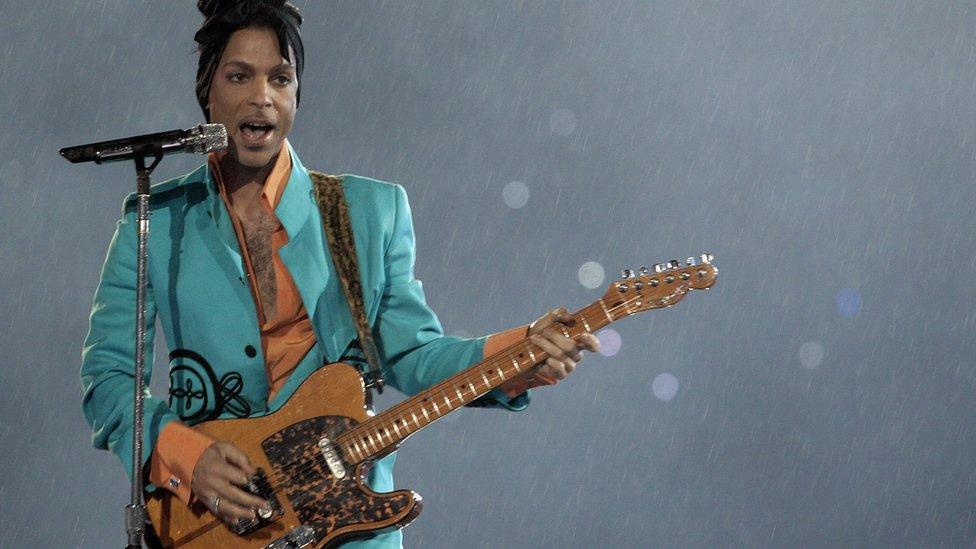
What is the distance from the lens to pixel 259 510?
2.48 meters

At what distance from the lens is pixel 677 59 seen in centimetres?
516

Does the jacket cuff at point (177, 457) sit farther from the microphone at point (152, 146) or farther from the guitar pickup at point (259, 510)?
the microphone at point (152, 146)

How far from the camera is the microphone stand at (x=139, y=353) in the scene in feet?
7.79

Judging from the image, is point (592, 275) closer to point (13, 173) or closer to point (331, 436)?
point (13, 173)

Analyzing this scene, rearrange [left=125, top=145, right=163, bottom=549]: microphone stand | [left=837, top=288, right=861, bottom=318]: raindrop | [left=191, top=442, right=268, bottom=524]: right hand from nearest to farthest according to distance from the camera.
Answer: [left=125, top=145, right=163, bottom=549]: microphone stand
[left=191, top=442, right=268, bottom=524]: right hand
[left=837, top=288, right=861, bottom=318]: raindrop

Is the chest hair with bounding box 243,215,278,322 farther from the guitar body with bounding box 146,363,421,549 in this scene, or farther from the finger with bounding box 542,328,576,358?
the finger with bounding box 542,328,576,358

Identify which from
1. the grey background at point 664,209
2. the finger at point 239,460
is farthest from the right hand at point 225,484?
the grey background at point 664,209

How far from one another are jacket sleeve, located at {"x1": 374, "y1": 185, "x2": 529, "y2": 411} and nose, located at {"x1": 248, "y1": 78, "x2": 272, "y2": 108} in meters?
0.39

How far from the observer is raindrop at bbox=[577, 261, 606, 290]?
500 centimetres

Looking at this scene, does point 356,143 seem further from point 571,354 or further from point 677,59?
point 571,354

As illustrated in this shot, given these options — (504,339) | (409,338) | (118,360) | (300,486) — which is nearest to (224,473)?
(300,486)

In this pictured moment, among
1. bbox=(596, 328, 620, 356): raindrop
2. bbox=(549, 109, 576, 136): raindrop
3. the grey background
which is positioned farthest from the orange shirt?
bbox=(596, 328, 620, 356): raindrop

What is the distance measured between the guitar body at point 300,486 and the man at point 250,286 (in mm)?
78

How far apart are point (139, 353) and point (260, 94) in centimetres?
70
